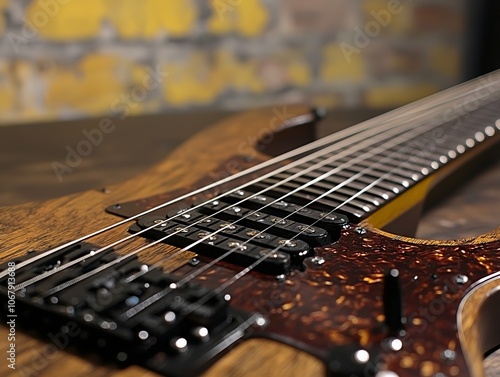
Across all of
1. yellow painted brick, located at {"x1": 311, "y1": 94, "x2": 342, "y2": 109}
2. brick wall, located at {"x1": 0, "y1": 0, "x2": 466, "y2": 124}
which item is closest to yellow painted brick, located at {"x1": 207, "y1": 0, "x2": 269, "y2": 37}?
brick wall, located at {"x1": 0, "y1": 0, "x2": 466, "y2": 124}

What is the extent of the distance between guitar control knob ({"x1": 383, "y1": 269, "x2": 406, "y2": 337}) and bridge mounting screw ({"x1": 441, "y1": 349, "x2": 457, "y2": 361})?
0.03 metres

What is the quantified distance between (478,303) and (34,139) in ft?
3.10

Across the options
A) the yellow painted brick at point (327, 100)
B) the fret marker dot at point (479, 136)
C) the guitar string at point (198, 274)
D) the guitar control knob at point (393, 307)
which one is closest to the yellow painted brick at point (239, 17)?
the yellow painted brick at point (327, 100)

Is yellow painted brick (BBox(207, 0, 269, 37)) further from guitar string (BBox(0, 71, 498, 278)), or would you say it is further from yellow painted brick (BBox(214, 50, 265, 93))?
guitar string (BBox(0, 71, 498, 278))

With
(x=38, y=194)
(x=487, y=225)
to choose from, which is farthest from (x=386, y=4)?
(x=38, y=194)

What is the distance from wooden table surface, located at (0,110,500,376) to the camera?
34.2 inches

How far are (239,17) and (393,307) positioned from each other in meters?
1.27

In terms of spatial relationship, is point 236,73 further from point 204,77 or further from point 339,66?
point 339,66

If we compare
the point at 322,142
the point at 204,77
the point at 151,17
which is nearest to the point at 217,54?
the point at 204,77

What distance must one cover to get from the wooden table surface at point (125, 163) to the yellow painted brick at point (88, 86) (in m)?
0.14

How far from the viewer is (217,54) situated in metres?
1.57

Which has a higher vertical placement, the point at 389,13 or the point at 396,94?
the point at 389,13

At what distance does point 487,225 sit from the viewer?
83cm

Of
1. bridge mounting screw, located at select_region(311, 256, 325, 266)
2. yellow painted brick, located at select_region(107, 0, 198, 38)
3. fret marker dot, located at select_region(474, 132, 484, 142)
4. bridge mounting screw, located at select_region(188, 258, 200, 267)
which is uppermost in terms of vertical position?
yellow painted brick, located at select_region(107, 0, 198, 38)
